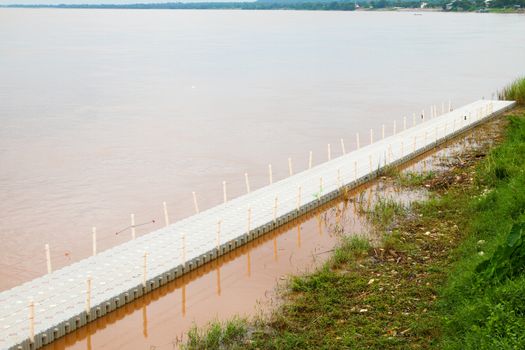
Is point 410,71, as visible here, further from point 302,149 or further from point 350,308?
point 350,308

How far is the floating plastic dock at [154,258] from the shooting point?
1276 centimetres

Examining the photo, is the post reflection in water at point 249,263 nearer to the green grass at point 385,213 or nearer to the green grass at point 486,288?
the green grass at point 385,213

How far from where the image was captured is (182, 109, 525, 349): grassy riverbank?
10.5 metres

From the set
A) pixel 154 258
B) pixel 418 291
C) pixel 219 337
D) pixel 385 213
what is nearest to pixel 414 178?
pixel 385 213

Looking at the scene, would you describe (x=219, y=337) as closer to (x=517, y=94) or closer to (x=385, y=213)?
(x=385, y=213)

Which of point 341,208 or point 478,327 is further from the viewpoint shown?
point 341,208

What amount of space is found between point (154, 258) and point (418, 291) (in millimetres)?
6272

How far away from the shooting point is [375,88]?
179 feet

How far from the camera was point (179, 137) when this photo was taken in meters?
35.6

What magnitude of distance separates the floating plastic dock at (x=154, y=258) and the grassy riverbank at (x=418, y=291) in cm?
233

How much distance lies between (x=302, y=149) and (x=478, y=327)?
22.3m

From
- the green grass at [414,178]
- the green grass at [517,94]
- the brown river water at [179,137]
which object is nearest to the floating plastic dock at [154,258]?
the brown river water at [179,137]

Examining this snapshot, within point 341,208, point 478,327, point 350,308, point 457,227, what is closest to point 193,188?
point 341,208

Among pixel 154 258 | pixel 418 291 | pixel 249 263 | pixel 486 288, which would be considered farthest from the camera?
pixel 249 263
